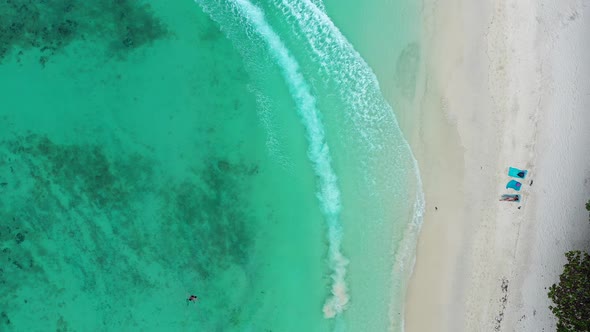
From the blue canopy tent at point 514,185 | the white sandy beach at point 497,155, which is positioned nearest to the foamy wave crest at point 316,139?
the white sandy beach at point 497,155

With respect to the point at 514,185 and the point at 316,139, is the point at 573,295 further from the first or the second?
the point at 316,139

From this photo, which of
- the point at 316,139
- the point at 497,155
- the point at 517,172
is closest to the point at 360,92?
the point at 316,139

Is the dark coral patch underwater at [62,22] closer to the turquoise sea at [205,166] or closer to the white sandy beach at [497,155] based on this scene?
the turquoise sea at [205,166]

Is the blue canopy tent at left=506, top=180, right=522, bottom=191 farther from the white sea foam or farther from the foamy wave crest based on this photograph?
the foamy wave crest

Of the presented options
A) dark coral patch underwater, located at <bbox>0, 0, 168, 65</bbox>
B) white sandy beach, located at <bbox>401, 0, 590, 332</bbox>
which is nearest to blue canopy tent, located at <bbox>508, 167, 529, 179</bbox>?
white sandy beach, located at <bbox>401, 0, 590, 332</bbox>

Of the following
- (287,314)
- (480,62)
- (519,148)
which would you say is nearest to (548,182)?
(519,148)

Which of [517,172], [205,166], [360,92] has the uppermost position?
[517,172]
